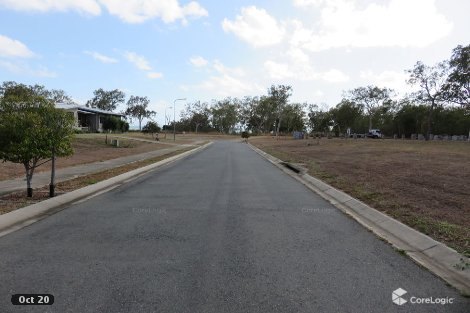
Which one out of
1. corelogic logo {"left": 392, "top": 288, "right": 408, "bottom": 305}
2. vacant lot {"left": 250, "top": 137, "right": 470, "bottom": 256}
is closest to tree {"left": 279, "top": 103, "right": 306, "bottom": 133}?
vacant lot {"left": 250, "top": 137, "right": 470, "bottom": 256}

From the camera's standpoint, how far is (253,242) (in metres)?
6.54

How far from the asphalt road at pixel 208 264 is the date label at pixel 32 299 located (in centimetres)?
7

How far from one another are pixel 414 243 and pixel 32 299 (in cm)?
563

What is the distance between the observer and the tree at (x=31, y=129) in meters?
9.66

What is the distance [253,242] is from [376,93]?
9966 cm

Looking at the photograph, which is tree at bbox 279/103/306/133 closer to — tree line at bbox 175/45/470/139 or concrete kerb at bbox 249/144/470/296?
tree line at bbox 175/45/470/139

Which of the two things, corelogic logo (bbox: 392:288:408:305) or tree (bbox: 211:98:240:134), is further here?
tree (bbox: 211:98:240:134)

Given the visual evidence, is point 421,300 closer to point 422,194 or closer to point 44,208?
point 422,194

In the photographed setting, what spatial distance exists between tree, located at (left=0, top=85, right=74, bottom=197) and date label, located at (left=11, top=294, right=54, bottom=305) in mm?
6253

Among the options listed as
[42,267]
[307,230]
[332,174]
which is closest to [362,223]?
[307,230]

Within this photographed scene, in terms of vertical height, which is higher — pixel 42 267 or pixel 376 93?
pixel 376 93

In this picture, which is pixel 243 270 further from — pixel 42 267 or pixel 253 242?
pixel 42 267

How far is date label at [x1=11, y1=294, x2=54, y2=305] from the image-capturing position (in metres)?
4.11

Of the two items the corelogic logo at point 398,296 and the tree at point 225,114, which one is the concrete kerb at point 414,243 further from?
the tree at point 225,114
